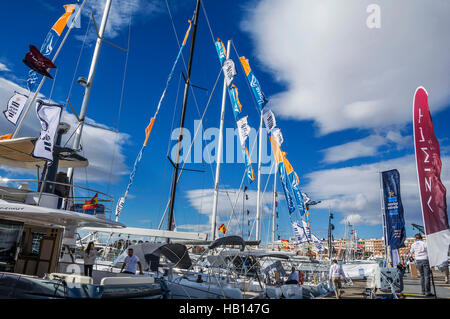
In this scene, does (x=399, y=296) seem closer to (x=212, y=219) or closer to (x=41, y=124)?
(x=41, y=124)

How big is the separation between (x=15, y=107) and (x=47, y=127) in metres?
4.71

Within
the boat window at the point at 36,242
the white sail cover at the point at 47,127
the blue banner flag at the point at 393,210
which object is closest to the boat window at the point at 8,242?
the boat window at the point at 36,242

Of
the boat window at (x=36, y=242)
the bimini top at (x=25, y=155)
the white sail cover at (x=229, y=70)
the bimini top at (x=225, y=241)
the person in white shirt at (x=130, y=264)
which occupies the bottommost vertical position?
the person in white shirt at (x=130, y=264)

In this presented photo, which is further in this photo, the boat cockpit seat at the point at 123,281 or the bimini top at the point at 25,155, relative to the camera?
the bimini top at the point at 25,155

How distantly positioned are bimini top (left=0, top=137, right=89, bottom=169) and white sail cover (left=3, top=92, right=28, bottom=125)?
151 cm

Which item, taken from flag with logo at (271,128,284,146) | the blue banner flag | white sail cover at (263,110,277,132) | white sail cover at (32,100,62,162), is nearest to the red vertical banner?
the blue banner flag

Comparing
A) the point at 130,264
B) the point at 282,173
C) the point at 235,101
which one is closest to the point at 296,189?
the point at 282,173

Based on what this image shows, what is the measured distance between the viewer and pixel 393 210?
16.1 metres

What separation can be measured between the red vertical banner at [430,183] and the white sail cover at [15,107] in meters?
14.6

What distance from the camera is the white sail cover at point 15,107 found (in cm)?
1327

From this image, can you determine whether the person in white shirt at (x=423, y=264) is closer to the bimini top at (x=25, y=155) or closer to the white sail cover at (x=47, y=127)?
the white sail cover at (x=47, y=127)

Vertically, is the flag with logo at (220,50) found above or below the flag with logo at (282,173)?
above
